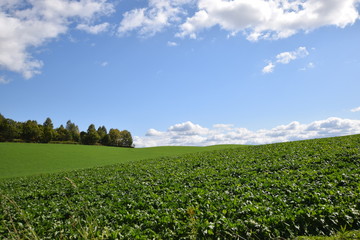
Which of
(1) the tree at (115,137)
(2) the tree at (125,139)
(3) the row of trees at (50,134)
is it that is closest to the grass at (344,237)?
(3) the row of trees at (50,134)

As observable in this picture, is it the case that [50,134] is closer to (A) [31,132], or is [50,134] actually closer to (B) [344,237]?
(A) [31,132]

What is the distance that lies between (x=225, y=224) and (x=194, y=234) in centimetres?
112

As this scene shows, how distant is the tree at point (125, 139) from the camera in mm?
115919

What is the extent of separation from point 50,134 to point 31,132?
20.6 feet

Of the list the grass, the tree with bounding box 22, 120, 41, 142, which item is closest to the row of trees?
the tree with bounding box 22, 120, 41, 142

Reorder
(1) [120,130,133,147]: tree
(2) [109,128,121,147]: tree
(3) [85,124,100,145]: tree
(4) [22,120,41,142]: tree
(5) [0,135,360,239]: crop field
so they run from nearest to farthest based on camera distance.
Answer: (5) [0,135,360,239]: crop field → (4) [22,120,41,142]: tree → (3) [85,124,100,145]: tree → (2) [109,128,121,147]: tree → (1) [120,130,133,147]: tree

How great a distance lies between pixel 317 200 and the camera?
33.6 ft

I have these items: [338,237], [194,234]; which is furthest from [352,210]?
[194,234]

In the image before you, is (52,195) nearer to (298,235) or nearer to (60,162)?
(298,235)

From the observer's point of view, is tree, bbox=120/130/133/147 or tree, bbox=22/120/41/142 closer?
tree, bbox=22/120/41/142

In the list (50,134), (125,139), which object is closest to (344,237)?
(50,134)

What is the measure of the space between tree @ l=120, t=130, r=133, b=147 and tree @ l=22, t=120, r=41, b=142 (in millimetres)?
33791

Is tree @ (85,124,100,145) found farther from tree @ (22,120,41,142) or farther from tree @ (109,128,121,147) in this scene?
tree @ (22,120,41,142)

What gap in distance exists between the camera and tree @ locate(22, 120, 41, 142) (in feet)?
307
